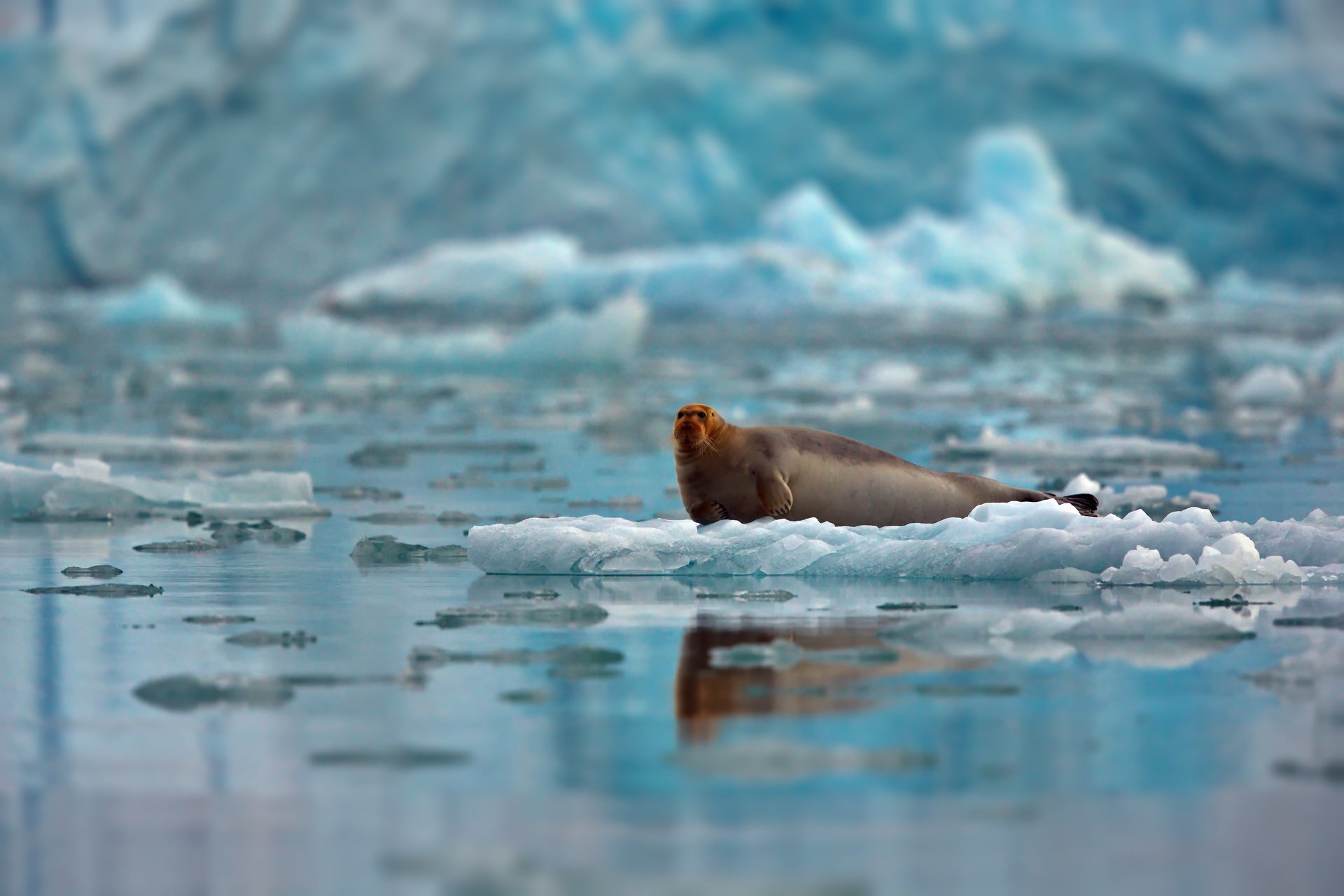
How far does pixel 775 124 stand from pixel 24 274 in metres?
19.8

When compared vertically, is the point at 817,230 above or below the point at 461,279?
above

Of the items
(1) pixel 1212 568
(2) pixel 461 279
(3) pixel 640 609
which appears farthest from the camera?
(2) pixel 461 279

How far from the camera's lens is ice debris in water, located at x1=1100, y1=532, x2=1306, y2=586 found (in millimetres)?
5238

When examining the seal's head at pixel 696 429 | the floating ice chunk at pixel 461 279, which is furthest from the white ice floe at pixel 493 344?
the seal's head at pixel 696 429

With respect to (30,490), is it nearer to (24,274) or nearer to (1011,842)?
(1011,842)

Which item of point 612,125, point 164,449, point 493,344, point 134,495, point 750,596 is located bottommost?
point 750,596

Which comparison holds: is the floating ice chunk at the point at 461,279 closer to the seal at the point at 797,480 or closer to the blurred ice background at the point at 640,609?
the blurred ice background at the point at 640,609

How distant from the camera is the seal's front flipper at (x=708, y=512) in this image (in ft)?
19.3

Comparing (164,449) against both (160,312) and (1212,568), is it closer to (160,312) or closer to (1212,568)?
(1212,568)

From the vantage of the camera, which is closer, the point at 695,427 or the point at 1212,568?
the point at 1212,568

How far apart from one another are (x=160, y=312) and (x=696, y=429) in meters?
31.0

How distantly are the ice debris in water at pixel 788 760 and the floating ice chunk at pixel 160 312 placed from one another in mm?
32939

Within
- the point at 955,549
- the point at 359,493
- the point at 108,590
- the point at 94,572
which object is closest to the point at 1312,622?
the point at 955,549

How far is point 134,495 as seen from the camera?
7562 mm
